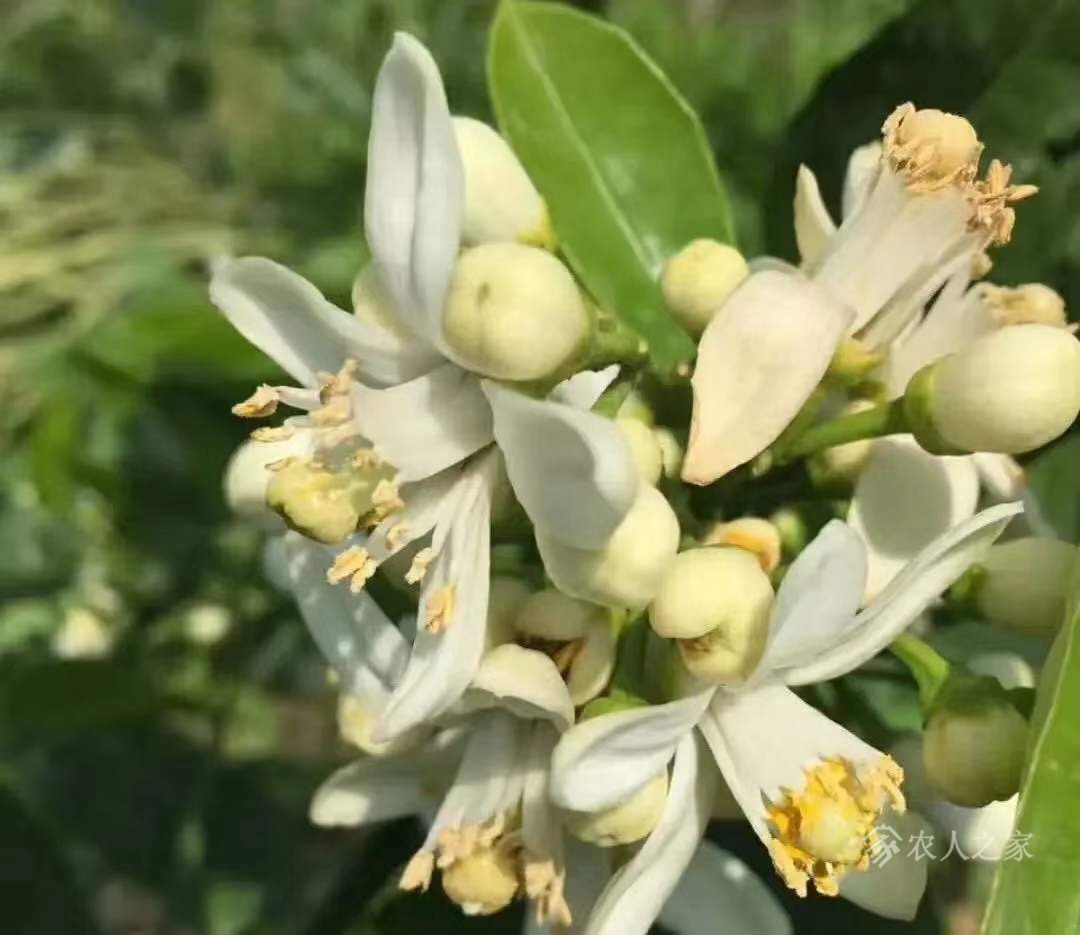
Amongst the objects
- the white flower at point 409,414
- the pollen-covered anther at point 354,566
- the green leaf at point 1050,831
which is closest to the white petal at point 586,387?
the white flower at point 409,414

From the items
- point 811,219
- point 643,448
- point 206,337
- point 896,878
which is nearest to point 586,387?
point 643,448

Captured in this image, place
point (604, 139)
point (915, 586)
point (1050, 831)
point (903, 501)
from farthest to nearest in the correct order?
point (604, 139), point (903, 501), point (915, 586), point (1050, 831)

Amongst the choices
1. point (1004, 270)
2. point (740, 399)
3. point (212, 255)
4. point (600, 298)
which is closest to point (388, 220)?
point (740, 399)

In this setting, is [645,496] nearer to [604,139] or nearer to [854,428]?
[854,428]

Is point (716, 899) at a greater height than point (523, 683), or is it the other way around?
point (523, 683)

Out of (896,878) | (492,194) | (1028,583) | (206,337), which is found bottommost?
(206,337)

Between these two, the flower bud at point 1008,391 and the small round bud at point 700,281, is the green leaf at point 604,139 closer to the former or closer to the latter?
the small round bud at point 700,281

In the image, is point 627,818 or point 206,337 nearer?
point 627,818

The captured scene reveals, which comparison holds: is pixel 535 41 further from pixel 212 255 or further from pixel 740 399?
pixel 212 255
